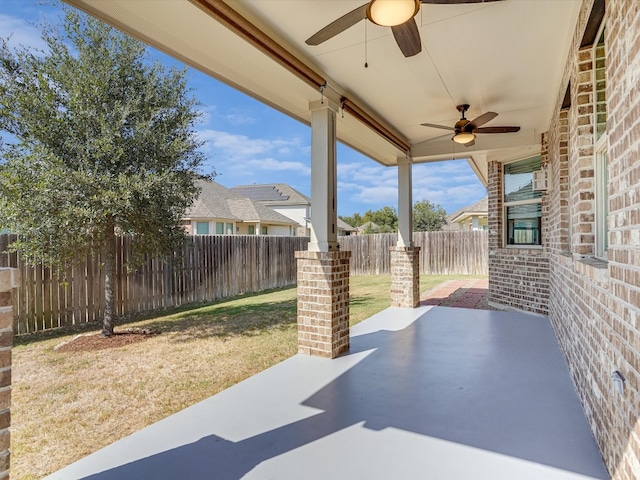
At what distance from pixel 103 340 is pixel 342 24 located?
5223mm

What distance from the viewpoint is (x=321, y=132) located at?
171 inches

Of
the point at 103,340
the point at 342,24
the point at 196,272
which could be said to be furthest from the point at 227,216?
the point at 342,24

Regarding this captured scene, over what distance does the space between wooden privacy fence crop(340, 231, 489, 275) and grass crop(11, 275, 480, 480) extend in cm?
824

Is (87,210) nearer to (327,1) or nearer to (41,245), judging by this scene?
(41,245)

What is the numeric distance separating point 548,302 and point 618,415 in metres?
4.68

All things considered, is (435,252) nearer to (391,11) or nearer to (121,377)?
(121,377)

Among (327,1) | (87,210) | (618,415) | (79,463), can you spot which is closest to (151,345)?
(87,210)

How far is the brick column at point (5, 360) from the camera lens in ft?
4.29

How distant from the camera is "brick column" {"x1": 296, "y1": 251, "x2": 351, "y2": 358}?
4145mm

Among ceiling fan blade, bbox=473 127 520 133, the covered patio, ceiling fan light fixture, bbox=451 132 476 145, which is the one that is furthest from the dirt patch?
ceiling fan blade, bbox=473 127 520 133

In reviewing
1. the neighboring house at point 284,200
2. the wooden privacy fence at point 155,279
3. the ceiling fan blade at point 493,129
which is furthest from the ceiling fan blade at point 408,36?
the neighboring house at point 284,200

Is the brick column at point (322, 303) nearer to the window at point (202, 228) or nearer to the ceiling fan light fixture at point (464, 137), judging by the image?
the ceiling fan light fixture at point (464, 137)

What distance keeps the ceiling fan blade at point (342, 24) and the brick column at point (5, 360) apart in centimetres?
240

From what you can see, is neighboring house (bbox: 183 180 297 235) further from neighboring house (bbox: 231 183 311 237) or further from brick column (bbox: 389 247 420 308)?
brick column (bbox: 389 247 420 308)
